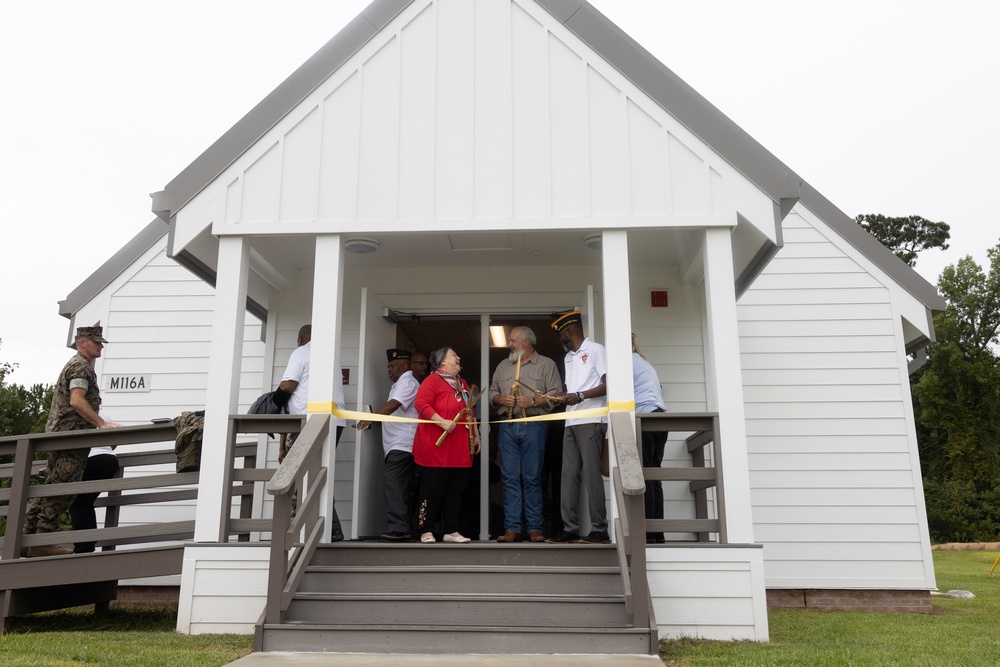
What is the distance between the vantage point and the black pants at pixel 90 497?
662 cm

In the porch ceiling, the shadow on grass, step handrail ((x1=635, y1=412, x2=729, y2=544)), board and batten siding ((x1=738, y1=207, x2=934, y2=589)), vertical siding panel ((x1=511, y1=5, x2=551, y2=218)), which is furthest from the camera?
board and batten siding ((x1=738, y1=207, x2=934, y2=589))

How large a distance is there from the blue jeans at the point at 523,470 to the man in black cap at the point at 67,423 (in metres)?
3.19

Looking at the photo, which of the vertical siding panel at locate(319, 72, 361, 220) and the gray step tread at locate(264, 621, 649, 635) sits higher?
the vertical siding panel at locate(319, 72, 361, 220)

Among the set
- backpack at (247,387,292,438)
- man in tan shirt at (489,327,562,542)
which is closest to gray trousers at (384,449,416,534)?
man in tan shirt at (489,327,562,542)

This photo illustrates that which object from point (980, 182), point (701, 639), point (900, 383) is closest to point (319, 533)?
point (701, 639)

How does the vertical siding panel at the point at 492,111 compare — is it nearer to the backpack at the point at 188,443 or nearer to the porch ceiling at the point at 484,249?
the porch ceiling at the point at 484,249

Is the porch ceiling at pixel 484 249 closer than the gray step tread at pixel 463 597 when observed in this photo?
No

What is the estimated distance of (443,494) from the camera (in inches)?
257

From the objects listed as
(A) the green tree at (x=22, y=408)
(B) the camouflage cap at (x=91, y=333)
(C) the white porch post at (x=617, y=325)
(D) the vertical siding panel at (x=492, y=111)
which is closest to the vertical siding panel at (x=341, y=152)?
(D) the vertical siding panel at (x=492, y=111)

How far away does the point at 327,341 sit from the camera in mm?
6082

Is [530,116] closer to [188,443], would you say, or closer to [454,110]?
[454,110]

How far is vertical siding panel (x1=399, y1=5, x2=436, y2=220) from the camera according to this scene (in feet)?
20.4

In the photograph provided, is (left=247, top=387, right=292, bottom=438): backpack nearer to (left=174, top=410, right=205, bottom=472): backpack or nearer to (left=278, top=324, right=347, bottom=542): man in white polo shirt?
(left=278, top=324, right=347, bottom=542): man in white polo shirt

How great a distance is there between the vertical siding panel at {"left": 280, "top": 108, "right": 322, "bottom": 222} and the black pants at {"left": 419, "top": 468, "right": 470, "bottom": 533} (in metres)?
2.21
